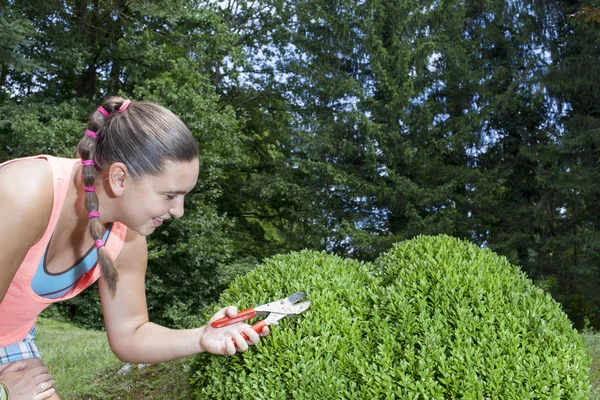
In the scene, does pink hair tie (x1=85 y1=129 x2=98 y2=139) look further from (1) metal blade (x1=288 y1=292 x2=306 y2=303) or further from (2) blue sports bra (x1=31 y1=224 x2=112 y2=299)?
(1) metal blade (x1=288 y1=292 x2=306 y2=303)

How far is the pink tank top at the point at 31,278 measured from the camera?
77.0 inches

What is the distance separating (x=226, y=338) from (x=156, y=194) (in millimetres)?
735

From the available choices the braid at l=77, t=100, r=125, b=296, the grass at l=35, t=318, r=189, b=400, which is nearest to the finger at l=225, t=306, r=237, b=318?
the braid at l=77, t=100, r=125, b=296

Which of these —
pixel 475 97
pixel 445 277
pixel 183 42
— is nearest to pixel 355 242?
pixel 475 97

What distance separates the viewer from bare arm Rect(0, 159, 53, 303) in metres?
1.79

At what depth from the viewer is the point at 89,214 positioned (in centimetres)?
200

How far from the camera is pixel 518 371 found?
2.38 m

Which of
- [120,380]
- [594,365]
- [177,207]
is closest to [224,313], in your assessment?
[177,207]

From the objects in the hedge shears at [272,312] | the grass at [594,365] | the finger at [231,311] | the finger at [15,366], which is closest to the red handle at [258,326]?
the hedge shears at [272,312]

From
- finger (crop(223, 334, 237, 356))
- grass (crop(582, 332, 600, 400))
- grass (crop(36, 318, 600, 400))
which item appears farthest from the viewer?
grass (crop(582, 332, 600, 400))

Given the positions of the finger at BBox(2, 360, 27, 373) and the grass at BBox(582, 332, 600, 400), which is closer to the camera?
the finger at BBox(2, 360, 27, 373)

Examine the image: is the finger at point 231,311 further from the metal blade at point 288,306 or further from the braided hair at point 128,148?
the braided hair at point 128,148

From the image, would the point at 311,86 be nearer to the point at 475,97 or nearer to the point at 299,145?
the point at 299,145

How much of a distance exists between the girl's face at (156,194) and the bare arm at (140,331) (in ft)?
1.15
